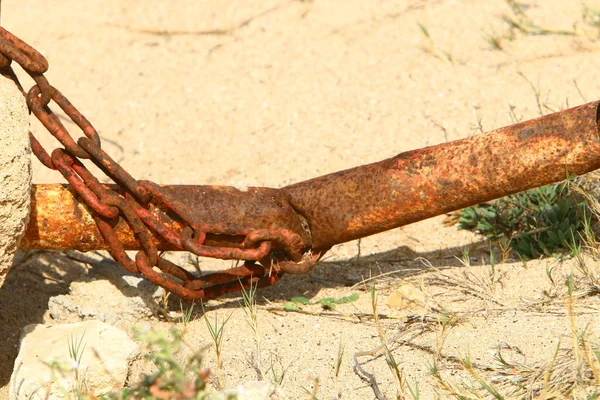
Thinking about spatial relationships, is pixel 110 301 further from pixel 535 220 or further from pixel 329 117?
pixel 329 117

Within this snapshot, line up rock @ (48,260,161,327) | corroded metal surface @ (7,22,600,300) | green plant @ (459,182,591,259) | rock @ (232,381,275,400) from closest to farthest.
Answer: rock @ (232,381,275,400) < corroded metal surface @ (7,22,600,300) < rock @ (48,260,161,327) < green plant @ (459,182,591,259)

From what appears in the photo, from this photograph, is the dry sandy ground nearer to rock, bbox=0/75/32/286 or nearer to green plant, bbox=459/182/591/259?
green plant, bbox=459/182/591/259

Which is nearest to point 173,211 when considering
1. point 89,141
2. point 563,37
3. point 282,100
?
point 89,141

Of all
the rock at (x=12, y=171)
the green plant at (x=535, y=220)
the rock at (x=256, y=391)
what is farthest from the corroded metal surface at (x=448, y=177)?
the rock at (x=12, y=171)

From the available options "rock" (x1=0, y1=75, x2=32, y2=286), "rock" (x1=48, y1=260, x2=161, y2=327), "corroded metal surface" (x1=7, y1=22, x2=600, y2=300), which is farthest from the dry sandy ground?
"rock" (x1=0, y1=75, x2=32, y2=286)

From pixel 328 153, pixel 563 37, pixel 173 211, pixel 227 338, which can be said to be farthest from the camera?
pixel 563 37

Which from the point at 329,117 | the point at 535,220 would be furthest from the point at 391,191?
the point at 329,117

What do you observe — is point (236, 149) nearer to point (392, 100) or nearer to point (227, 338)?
point (392, 100)
